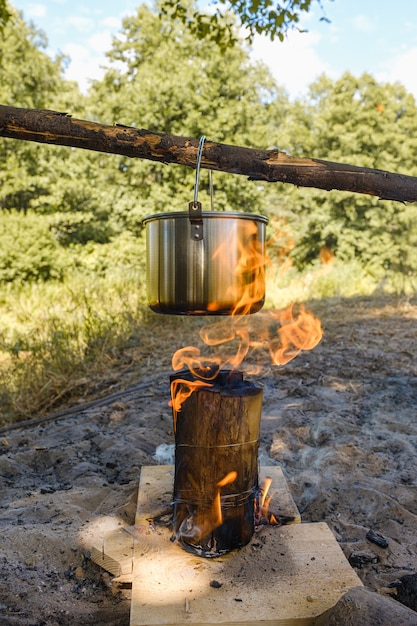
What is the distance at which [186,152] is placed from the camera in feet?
6.80

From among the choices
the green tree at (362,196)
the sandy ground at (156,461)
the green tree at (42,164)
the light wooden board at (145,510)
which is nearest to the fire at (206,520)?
the light wooden board at (145,510)

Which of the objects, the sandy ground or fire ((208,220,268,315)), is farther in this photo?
the sandy ground

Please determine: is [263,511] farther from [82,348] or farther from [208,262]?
[82,348]

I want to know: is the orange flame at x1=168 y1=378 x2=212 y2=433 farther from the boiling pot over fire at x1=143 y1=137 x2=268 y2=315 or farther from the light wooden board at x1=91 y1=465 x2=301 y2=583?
the light wooden board at x1=91 y1=465 x2=301 y2=583

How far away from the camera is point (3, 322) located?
27.6 feet

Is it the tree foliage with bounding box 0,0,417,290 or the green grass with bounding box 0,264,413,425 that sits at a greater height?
the tree foliage with bounding box 0,0,417,290

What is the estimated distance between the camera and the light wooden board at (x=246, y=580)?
5.29 feet

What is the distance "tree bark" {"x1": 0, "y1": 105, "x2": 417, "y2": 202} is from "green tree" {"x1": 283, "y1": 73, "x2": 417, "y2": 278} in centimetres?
1871

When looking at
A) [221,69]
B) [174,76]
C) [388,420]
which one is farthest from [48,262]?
[388,420]

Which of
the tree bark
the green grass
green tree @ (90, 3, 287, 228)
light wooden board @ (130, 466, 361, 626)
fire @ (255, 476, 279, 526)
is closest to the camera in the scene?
light wooden board @ (130, 466, 361, 626)

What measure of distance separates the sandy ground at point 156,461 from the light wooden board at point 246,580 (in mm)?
213

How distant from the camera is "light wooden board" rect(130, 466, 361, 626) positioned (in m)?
1.61

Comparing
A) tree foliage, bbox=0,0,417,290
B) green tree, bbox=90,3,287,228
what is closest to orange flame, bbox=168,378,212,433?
tree foliage, bbox=0,0,417,290

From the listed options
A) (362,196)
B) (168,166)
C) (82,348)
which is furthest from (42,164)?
(82,348)
